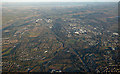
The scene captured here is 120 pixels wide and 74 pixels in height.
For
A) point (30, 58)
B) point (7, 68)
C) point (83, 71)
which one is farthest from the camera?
point (30, 58)

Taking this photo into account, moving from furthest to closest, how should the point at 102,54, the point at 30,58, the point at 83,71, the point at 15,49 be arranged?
the point at 15,49
the point at 102,54
the point at 30,58
the point at 83,71

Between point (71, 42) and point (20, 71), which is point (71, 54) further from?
point (20, 71)

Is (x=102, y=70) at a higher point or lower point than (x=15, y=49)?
lower

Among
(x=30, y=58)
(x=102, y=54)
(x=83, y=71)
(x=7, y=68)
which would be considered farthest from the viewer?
(x=102, y=54)

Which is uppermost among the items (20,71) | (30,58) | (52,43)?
(52,43)

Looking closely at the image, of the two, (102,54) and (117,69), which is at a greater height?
(102,54)

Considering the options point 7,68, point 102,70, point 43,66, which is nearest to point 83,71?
point 102,70

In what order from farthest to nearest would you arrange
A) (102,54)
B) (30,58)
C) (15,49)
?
(15,49) < (102,54) < (30,58)

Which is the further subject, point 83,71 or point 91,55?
point 91,55

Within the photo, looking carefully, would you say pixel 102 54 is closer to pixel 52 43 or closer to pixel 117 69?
pixel 117 69

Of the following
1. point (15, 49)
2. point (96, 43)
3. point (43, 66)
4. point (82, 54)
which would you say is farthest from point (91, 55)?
point (15, 49)
